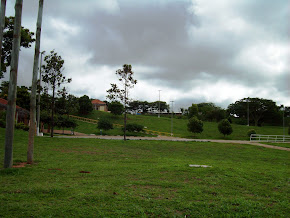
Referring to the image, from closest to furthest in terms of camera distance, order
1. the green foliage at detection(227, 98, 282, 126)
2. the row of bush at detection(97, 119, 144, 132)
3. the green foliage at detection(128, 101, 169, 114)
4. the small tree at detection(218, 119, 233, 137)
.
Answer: the small tree at detection(218, 119, 233, 137)
the row of bush at detection(97, 119, 144, 132)
the green foliage at detection(227, 98, 282, 126)
the green foliage at detection(128, 101, 169, 114)

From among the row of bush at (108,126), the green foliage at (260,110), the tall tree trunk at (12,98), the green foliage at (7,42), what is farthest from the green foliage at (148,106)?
the tall tree trunk at (12,98)

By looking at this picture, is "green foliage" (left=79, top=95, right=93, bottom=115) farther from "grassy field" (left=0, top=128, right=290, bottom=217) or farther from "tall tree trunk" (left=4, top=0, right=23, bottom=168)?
"grassy field" (left=0, top=128, right=290, bottom=217)

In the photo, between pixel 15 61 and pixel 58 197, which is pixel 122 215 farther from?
pixel 15 61

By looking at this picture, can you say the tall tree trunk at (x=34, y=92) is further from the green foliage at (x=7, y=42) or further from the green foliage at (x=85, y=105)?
the green foliage at (x=85, y=105)

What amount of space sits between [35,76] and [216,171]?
830cm

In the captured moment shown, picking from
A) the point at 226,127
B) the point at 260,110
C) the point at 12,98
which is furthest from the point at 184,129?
the point at 12,98

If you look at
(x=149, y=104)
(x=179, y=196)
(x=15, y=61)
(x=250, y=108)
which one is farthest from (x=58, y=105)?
(x=149, y=104)

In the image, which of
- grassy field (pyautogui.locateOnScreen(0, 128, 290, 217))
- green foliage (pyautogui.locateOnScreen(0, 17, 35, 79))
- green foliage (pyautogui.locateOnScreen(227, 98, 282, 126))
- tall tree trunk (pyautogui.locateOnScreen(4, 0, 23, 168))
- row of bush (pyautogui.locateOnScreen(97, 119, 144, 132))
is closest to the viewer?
grassy field (pyautogui.locateOnScreen(0, 128, 290, 217))

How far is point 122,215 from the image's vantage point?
3912 mm

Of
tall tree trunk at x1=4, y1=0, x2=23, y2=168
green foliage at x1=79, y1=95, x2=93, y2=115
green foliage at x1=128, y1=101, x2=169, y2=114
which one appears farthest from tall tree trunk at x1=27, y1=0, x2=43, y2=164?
green foliage at x1=128, y1=101, x2=169, y2=114

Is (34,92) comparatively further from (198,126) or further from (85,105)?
(85,105)

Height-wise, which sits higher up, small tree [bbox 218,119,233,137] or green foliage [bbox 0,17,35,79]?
green foliage [bbox 0,17,35,79]

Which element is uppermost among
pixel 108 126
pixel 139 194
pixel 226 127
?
pixel 226 127

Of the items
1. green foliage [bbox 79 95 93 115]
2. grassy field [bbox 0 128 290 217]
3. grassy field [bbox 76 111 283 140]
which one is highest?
green foliage [bbox 79 95 93 115]
